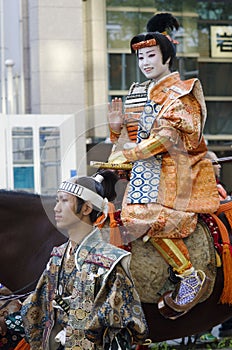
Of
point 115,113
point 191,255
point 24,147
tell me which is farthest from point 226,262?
point 24,147

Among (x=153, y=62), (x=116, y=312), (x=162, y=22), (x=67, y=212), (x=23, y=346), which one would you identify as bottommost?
(x=23, y=346)

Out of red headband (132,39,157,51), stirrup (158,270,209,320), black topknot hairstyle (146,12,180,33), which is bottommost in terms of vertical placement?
stirrup (158,270,209,320)

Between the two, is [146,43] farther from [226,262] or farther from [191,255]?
[226,262]

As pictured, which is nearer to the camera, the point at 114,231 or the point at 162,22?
the point at 114,231

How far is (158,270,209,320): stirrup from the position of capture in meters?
5.16

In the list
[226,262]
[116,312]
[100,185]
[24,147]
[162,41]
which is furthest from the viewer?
[24,147]

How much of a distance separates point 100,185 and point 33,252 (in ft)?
4.35

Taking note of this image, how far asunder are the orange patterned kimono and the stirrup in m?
0.32

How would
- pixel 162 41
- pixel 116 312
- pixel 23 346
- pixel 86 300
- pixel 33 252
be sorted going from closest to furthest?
pixel 116 312 < pixel 86 300 < pixel 23 346 < pixel 162 41 < pixel 33 252

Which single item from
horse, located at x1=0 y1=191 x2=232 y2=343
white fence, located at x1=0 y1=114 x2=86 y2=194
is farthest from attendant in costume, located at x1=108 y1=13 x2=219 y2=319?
white fence, located at x1=0 y1=114 x2=86 y2=194

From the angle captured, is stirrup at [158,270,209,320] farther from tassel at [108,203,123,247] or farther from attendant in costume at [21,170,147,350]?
attendant in costume at [21,170,147,350]

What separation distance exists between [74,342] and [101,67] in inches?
429

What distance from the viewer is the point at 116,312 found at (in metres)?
3.86

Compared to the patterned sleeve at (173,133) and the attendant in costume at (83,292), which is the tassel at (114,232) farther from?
the attendant in costume at (83,292)
